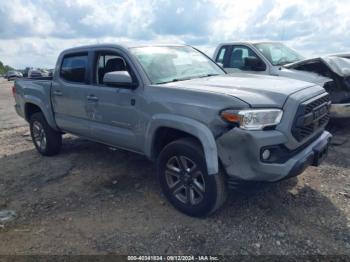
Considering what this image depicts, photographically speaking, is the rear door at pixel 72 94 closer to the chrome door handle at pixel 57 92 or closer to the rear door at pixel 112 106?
the chrome door handle at pixel 57 92

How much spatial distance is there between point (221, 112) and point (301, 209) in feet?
4.86

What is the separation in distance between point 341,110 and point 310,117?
10.8 ft

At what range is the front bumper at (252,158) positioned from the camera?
128 inches

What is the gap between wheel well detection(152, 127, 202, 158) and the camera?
12.9ft

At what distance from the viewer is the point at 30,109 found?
6.71 meters

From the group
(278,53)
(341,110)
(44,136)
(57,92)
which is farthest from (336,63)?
(44,136)

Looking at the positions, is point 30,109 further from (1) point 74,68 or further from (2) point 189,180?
(2) point 189,180

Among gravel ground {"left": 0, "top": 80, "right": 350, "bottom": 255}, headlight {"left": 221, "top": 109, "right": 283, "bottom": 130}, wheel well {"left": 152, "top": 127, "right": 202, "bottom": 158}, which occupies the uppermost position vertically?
headlight {"left": 221, "top": 109, "right": 283, "bottom": 130}

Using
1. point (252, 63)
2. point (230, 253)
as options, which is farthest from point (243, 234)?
point (252, 63)

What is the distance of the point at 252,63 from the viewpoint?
25.5ft

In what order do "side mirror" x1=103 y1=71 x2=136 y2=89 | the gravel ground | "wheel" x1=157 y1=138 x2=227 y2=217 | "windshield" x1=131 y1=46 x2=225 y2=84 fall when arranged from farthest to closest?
"windshield" x1=131 y1=46 x2=225 y2=84 → "side mirror" x1=103 y1=71 x2=136 y2=89 → "wheel" x1=157 y1=138 x2=227 y2=217 → the gravel ground

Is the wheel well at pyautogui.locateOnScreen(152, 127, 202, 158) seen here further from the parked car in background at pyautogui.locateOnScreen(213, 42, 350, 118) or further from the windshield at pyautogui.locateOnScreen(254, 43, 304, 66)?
the windshield at pyautogui.locateOnScreen(254, 43, 304, 66)

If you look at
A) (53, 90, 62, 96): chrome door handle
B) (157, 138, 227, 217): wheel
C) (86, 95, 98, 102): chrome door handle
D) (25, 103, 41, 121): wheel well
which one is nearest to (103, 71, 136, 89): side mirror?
(86, 95, 98, 102): chrome door handle

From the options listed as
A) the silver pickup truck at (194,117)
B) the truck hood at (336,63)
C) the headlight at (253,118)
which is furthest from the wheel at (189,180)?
the truck hood at (336,63)
